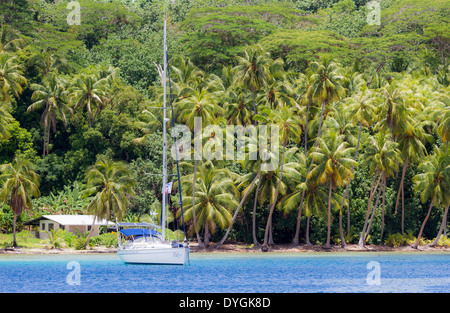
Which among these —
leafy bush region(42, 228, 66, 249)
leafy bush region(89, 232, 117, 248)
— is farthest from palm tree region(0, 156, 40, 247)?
leafy bush region(89, 232, 117, 248)

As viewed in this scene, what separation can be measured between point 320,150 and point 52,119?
1127 inches

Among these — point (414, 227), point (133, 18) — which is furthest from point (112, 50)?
point (414, 227)

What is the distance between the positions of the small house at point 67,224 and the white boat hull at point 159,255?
47.3ft

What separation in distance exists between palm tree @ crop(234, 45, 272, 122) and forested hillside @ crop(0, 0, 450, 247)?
0.15m

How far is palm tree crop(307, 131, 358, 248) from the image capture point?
5147 cm

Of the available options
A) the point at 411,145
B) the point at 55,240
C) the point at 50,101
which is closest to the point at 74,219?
the point at 55,240

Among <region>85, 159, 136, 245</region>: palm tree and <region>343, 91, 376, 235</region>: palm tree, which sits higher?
<region>343, 91, 376, 235</region>: palm tree

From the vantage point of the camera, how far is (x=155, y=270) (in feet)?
134

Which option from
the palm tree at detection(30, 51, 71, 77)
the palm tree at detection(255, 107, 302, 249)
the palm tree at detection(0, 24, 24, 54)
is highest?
the palm tree at detection(0, 24, 24, 54)

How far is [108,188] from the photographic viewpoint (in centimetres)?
5188

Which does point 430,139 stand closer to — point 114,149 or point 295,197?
point 295,197

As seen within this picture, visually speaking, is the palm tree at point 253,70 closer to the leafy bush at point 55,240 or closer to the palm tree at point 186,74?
the palm tree at point 186,74

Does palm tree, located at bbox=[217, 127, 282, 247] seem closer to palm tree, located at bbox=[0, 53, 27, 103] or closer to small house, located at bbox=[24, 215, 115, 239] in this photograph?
small house, located at bbox=[24, 215, 115, 239]

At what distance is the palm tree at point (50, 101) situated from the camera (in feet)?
211
